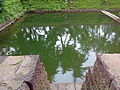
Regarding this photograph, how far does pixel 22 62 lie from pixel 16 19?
28.2ft

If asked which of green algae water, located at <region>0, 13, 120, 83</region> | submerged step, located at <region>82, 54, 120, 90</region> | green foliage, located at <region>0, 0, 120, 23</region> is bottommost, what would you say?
green algae water, located at <region>0, 13, 120, 83</region>

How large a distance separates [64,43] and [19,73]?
469 centimetres

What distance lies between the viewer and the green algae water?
456cm

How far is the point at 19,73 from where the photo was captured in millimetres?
1824

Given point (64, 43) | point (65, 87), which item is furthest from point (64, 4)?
point (65, 87)

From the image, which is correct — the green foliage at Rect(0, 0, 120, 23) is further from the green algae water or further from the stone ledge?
the stone ledge

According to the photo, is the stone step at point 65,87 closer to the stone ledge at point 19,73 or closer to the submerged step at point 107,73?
the submerged step at point 107,73

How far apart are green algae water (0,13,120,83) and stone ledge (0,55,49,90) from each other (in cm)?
194

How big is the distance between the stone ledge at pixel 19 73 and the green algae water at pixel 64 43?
194 centimetres

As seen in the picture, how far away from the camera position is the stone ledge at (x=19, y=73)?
5.33 ft

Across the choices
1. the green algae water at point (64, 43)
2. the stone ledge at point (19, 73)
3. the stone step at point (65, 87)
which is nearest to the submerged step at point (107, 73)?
the stone ledge at point (19, 73)

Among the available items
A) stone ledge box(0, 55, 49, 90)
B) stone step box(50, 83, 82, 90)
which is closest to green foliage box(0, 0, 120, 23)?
stone step box(50, 83, 82, 90)

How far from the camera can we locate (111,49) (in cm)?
591

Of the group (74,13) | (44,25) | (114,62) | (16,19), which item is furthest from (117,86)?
(74,13)
